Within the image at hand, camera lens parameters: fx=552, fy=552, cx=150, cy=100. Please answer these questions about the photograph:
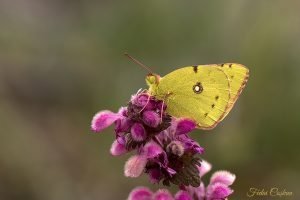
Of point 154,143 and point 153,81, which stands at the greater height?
point 153,81

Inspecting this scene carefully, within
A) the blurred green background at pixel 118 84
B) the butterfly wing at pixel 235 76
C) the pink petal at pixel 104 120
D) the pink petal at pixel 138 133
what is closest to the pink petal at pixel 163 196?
the pink petal at pixel 138 133

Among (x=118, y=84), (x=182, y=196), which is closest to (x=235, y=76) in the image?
(x=182, y=196)

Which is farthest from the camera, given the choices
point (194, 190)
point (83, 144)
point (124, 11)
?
point (124, 11)

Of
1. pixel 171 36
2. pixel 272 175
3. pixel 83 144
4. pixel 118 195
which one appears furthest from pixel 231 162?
pixel 171 36

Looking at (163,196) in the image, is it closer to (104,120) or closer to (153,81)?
(104,120)

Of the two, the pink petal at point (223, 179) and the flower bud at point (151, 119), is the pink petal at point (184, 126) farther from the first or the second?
the pink petal at point (223, 179)

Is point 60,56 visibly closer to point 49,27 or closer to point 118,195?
point 49,27

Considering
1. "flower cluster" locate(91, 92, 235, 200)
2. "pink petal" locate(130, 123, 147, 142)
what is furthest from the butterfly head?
"pink petal" locate(130, 123, 147, 142)
